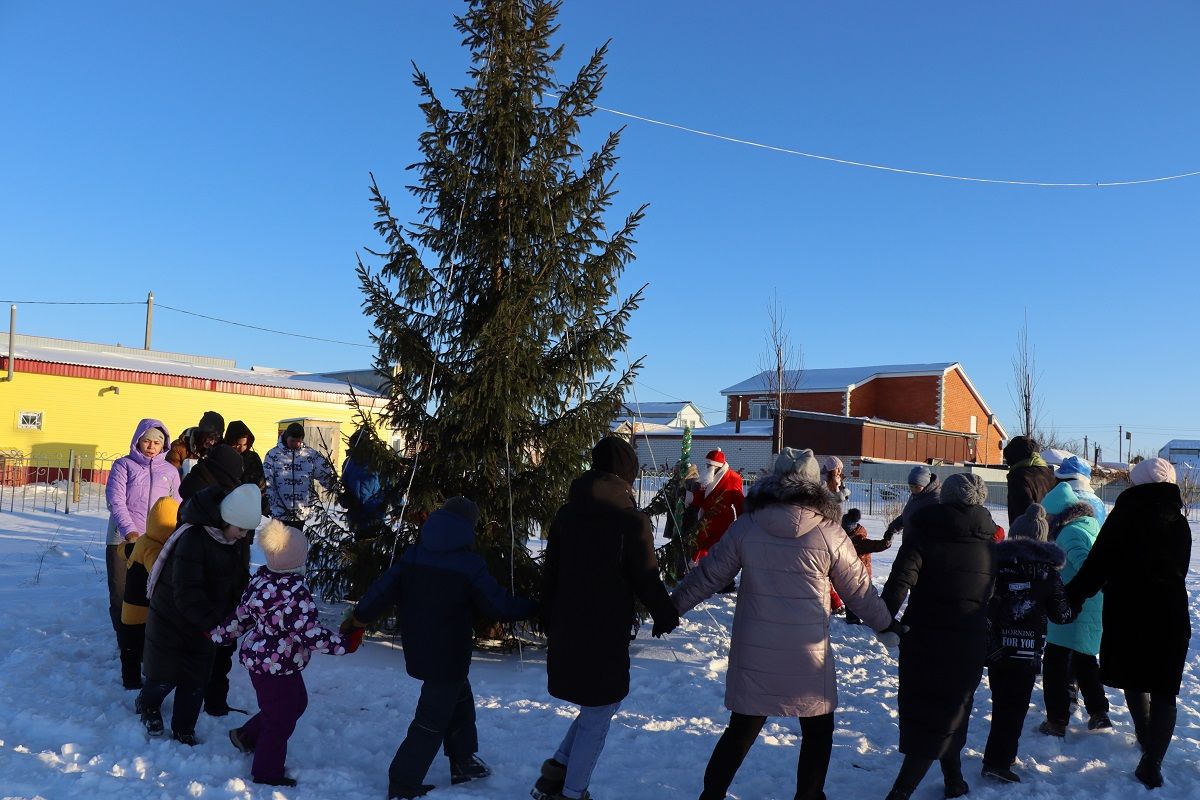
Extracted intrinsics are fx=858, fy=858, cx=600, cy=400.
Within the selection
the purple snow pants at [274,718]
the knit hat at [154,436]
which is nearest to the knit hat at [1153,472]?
the purple snow pants at [274,718]

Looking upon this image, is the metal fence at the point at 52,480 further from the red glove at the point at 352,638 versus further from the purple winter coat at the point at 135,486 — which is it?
the red glove at the point at 352,638

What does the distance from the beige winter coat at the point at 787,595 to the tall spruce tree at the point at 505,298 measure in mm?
2923

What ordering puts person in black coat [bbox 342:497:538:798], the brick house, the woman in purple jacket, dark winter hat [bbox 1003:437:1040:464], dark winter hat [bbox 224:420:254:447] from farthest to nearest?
the brick house
dark winter hat [bbox 1003:437:1040:464]
dark winter hat [bbox 224:420:254:447]
the woman in purple jacket
person in black coat [bbox 342:497:538:798]

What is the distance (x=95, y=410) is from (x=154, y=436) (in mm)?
20680

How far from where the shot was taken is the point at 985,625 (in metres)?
4.27

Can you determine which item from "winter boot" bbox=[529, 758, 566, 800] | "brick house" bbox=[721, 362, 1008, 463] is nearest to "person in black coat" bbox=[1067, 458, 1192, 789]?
"winter boot" bbox=[529, 758, 566, 800]

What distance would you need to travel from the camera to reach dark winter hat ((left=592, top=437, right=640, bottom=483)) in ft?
13.8

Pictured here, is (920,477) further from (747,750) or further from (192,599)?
(192,599)

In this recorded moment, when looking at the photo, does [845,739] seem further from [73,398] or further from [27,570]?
[73,398]

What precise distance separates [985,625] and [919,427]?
42.5 meters

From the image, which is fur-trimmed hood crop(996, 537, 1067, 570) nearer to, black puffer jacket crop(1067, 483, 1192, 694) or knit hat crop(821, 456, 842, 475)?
black puffer jacket crop(1067, 483, 1192, 694)

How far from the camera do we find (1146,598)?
4.71m

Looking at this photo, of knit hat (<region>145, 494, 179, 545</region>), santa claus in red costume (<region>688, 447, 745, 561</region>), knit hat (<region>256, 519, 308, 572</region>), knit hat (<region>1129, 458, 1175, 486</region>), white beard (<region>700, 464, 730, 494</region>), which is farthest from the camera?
white beard (<region>700, 464, 730, 494</region>)

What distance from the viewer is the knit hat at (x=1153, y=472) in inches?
189
